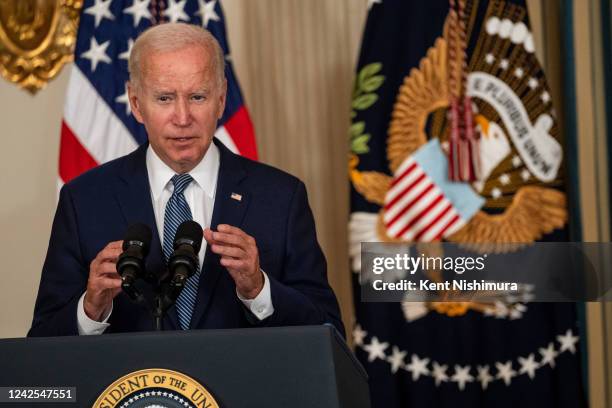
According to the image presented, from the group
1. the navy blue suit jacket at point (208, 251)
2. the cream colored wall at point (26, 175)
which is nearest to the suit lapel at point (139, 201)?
the navy blue suit jacket at point (208, 251)

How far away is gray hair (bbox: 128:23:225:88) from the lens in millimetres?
2393

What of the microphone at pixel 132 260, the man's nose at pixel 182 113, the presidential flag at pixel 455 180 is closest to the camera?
the microphone at pixel 132 260

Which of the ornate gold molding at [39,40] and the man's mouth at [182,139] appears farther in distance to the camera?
the ornate gold molding at [39,40]

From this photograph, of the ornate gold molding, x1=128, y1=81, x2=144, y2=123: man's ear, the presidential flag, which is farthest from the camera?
the ornate gold molding

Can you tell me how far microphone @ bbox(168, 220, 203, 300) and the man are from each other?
0.34 metres

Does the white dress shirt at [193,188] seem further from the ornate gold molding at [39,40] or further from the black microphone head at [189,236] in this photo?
the ornate gold molding at [39,40]

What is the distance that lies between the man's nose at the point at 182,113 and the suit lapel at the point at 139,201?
23cm

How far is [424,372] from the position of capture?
4586 millimetres

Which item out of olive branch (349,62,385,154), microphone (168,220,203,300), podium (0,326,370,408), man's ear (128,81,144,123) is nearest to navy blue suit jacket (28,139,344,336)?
man's ear (128,81,144,123)

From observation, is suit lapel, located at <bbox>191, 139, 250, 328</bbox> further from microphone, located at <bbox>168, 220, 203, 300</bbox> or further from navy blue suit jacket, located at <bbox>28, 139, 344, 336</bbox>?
microphone, located at <bbox>168, 220, 203, 300</bbox>

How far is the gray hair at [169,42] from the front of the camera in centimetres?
239

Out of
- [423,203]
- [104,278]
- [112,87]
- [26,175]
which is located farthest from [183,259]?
[26,175]

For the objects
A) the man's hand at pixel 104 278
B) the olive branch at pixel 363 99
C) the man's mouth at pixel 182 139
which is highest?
the olive branch at pixel 363 99

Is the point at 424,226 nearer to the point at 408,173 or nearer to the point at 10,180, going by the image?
the point at 408,173
